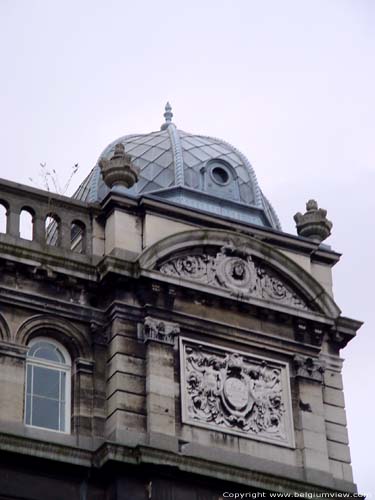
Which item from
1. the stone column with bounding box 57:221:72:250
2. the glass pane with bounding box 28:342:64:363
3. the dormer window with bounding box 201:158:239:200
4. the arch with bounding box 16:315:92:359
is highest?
the dormer window with bounding box 201:158:239:200

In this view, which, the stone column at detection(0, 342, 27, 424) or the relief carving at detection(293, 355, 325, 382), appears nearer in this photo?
the stone column at detection(0, 342, 27, 424)

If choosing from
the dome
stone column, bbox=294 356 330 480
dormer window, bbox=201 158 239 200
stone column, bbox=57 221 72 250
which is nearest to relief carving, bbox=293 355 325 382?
stone column, bbox=294 356 330 480

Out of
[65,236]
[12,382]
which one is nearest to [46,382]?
[12,382]

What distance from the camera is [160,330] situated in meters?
34.3

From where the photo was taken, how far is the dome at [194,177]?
38.3 metres

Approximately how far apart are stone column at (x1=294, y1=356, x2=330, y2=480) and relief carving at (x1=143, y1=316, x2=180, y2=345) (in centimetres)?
300

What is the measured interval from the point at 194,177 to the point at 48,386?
7.42 meters

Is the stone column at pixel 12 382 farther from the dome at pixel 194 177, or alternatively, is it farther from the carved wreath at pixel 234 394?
the dome at pixel 194 177

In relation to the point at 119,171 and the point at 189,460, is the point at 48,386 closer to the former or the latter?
the point at 189,460

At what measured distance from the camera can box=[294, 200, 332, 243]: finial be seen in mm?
38375

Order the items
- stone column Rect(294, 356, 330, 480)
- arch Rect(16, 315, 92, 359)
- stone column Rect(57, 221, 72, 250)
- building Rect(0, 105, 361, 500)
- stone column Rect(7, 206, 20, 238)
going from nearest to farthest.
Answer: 1. building Rect(0, 105, 361, 500)
2. arch Rect(16, 315, 92, 359)
3. stone column Rect(7, 206, 20, 238)
4. stone column Rect(294, 356, 330, 480)
5. stone column Rect(57, 221, 72, 250)

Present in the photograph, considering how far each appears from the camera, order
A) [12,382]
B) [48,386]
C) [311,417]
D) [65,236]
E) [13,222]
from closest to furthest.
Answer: [12,382] → [48,386] → [13,222] → [65,236] → [311,417]

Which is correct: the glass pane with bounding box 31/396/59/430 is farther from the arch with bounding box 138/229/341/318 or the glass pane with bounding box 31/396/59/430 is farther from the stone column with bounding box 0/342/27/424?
the arch with bounding box 138/229/341/318

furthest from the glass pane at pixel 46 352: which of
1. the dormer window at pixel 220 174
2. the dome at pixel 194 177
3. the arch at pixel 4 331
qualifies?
the dormer window at pixel 220 174
